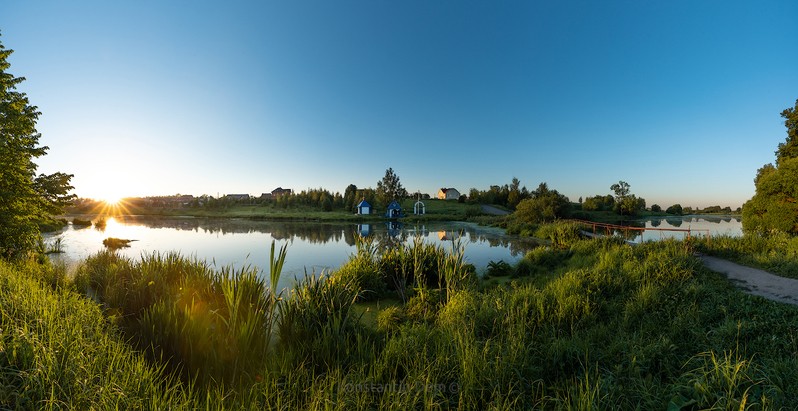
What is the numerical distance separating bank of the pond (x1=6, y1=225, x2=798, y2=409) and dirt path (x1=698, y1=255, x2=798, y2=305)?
663mm

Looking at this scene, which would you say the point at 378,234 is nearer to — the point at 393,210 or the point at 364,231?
the point at 364,231

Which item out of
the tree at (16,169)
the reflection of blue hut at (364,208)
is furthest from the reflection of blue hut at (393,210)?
the tree at (16,169)

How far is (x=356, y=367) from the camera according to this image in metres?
3.72

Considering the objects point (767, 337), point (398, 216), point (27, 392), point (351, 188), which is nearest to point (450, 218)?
point (398, 216)

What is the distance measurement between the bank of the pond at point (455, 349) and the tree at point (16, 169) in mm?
2820

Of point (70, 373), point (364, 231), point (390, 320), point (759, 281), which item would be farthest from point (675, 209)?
point (70, 373)

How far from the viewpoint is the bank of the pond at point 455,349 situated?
2908mm

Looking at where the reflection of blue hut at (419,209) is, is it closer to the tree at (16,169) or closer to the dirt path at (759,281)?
the dirt path at (759,281)

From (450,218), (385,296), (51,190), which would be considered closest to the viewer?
(385,296)

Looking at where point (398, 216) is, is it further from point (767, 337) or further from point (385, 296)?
point (767, 337)

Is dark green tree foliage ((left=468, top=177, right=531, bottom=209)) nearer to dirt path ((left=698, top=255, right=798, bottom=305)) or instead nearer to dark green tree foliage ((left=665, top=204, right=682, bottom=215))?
dark green tree foliage ((left=665, top=204, right=682, bottom=215))

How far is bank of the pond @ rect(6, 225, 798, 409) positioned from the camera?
9.54 ft

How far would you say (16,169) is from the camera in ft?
28.2

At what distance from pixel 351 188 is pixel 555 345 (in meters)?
79.4
